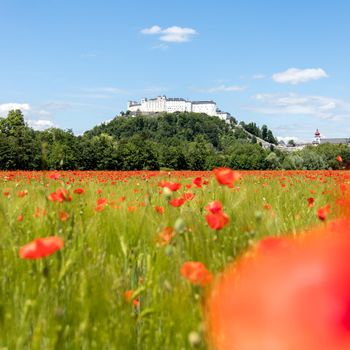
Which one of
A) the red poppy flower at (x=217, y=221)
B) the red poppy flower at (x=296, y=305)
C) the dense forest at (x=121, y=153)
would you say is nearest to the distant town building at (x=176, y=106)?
the dense forest at (x=121, y=153)

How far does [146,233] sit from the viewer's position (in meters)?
1.95

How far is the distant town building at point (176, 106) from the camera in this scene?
159250 millimetres

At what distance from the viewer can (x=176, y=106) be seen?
16162 cm

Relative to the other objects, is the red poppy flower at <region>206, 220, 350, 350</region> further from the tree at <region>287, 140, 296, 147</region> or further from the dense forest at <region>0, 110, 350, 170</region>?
the tree at <region>287, 140, 296, 147</region>

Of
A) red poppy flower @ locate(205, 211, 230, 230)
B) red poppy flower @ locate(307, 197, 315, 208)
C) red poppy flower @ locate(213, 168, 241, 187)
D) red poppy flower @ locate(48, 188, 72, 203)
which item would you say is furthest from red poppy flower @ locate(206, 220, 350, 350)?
red poppy flower @ locate(307, 197, 315, 208)

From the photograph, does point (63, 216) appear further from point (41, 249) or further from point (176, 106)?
point (176, 106)

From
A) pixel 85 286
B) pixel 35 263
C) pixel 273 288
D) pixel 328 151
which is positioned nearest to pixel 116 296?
pixel 85 286

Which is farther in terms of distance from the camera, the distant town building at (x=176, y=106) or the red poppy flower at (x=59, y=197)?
the distant town building at (x=176, y=106)

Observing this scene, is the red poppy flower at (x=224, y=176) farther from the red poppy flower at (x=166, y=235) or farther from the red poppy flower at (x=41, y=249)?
the red poppy flower at (x=41, y=249)

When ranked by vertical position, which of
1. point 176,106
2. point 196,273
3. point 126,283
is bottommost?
point 126,283

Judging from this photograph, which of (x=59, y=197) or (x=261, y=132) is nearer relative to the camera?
(x=59, y=197)

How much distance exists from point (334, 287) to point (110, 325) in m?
0.70

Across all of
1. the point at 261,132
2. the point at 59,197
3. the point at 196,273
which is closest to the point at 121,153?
the point at 59,197

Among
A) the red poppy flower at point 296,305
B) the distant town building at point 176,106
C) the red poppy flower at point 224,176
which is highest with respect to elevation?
the distant town building at point 176,106
